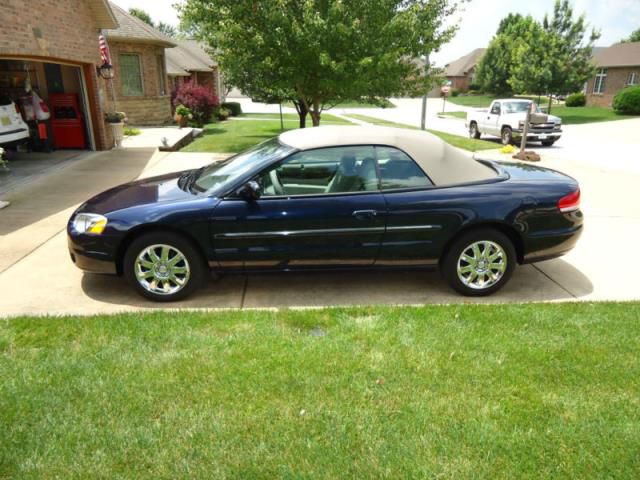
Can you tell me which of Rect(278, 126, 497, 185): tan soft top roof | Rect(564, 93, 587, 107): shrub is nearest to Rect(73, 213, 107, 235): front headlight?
Rect(278, 126, 497, 185): tan soft top roof

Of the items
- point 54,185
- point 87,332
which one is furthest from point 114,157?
point 87,332

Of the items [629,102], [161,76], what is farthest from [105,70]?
[629,102]

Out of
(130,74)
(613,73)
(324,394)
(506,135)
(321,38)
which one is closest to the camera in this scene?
(324,394)

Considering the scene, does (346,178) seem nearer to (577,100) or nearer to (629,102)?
(629,102)

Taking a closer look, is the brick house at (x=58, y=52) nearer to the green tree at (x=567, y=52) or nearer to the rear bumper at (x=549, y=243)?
the rear bumper at (x=549, y=243)

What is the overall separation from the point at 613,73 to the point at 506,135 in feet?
96.6

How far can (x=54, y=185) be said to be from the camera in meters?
9.29

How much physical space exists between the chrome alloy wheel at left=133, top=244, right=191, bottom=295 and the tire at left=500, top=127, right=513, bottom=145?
54.3ft

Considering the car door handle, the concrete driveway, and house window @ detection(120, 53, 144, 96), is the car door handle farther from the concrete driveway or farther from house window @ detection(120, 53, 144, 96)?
house window @ detection(120, 53, 144, 96)

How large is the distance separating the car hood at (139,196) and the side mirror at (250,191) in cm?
48

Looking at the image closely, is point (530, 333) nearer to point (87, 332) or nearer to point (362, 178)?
point (362, 178)

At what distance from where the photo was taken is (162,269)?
14.5ft

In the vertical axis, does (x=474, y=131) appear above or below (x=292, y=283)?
below

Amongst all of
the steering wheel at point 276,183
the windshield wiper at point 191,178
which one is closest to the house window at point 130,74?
the windshield wiper at point 191,178
